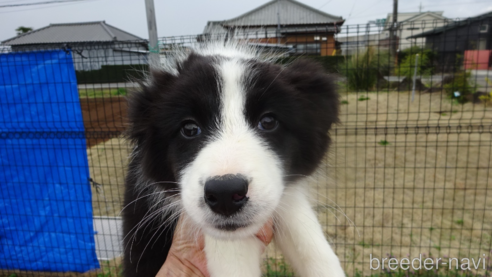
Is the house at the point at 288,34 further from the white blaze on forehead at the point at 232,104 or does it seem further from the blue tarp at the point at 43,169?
the blue tarp at the point at 43,169

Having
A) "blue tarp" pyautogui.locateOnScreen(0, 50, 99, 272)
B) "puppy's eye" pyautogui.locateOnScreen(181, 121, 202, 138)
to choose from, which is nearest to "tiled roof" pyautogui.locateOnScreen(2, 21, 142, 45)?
"blue tarp" pyautogui.locateOnScreen(0, 50, 99, 272)

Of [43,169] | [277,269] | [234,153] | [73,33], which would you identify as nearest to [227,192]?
[234,153]

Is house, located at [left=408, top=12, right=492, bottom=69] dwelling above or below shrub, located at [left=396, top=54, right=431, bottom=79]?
above

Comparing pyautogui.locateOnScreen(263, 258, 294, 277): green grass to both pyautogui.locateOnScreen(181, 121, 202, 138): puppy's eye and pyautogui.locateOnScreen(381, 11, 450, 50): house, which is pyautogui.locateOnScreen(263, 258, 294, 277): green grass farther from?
pyautogui.locateOnScreen(381, 11, 450, 50): house

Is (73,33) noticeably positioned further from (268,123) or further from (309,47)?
(268,123)

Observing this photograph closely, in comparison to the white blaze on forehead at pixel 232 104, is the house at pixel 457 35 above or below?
above

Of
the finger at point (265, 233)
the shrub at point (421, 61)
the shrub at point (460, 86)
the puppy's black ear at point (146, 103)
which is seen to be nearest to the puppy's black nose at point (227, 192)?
the finger at point (265, 233)
